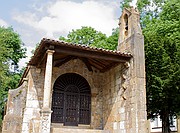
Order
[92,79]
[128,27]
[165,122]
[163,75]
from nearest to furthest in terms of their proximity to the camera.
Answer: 1. [128,27]
2. [92,79]
3. [163,75]
4. [165,122]

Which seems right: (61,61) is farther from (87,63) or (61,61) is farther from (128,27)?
(128,27)

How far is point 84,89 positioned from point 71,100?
0.77 m

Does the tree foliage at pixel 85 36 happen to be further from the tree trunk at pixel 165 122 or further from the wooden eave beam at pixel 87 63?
the wooden eave beam at pixel 87 63

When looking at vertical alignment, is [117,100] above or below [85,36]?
below

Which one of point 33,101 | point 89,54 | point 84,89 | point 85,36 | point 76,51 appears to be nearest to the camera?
point 76,51

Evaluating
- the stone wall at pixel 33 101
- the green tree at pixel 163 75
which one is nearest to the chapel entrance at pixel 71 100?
the stone wall at pixel 33 101

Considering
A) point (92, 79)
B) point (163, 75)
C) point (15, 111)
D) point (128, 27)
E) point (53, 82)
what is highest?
point (128, 27)

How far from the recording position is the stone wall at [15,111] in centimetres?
894

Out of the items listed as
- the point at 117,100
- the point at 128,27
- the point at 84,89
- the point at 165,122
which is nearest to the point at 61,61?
the point at 84,89


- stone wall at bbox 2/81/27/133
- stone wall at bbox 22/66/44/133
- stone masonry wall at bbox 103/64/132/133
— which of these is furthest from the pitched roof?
stone wall at bbox 2/81/27/133

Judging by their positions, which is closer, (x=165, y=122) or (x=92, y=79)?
(x=92, y=79)

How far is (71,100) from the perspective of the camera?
1037 cm

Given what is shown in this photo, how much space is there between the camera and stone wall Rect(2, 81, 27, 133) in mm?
8942

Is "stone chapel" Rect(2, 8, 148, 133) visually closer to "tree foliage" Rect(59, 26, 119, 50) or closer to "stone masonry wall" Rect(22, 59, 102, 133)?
"stone masonry wall" Rect(22, 59, 102, 133)
